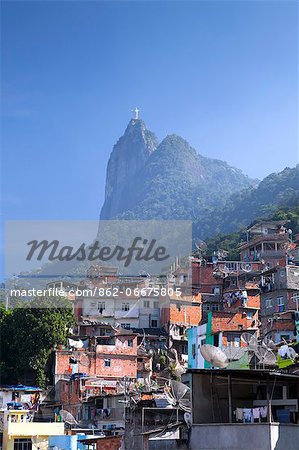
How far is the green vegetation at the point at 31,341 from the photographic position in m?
35.6

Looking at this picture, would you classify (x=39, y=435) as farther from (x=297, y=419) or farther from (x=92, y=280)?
(x=92, y=280)

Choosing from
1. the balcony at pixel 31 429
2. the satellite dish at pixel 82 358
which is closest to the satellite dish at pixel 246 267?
the satellite dish at pixel 82 358

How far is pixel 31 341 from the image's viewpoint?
36.2m

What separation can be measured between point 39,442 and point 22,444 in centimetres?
63

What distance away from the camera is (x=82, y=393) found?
2997 centimetres

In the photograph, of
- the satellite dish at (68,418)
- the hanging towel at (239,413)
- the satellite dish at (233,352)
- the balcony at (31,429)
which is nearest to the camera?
the hanging towel at (239,413)

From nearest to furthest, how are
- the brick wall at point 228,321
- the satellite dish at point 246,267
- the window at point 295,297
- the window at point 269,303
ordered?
the brick wall at point 228,321 < the window at point 295,297 < the window at point 269,303 < the satellite dish at point 246,267

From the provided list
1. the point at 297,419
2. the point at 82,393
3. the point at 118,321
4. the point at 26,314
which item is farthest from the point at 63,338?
the point at 297,419

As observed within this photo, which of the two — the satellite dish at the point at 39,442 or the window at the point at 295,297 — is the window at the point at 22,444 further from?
the window at the point at 295,297

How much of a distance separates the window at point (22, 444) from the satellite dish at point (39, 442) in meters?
0.22

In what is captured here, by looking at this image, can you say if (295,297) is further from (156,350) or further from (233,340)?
(233,340)

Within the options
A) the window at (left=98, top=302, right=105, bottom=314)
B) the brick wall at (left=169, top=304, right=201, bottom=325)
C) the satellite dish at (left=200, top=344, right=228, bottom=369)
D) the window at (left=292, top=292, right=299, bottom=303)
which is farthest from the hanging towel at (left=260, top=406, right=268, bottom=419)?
the window at (left=98, top=302, right=105, bottom=314)

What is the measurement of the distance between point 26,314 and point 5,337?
1.86 m

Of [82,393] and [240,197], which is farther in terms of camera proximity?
[240,197]
